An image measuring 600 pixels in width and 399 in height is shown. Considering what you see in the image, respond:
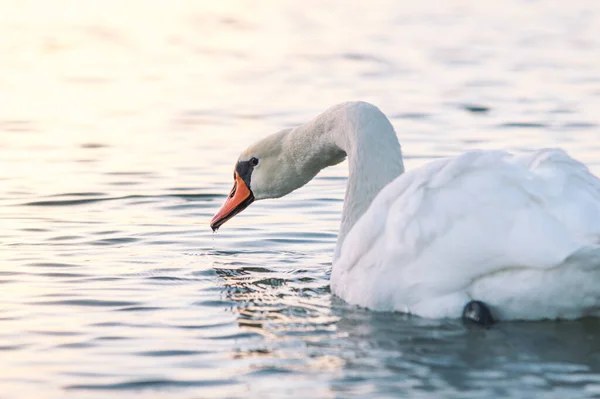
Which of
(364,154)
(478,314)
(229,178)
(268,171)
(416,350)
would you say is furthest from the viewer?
(229,178)

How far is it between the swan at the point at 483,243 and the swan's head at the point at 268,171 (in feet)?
5.63

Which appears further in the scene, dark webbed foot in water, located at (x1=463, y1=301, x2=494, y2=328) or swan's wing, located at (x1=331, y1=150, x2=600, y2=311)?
dark webbed foot in water, located at (x1=463, y1=301, x2=494, y2=328)

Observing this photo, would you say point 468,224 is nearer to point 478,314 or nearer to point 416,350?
point 478,314

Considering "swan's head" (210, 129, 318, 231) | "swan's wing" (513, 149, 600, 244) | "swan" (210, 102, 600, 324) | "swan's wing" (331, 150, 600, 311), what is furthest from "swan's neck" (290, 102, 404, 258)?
"swan's wing" (513, 149, 600, 244)

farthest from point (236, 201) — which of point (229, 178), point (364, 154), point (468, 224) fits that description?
point (468, 224)

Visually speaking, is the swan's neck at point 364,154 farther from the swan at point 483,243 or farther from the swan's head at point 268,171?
the swan at point 483,243

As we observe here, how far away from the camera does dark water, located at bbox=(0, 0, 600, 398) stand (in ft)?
24.8

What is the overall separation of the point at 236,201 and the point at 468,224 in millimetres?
3429

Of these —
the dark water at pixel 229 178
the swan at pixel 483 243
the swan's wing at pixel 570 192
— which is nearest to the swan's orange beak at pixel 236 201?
the dark water at pixel 229 178

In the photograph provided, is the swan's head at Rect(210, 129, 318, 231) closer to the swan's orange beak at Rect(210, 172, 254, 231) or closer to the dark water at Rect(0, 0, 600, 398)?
the swan's orange beak at Rect(210, 172, 254, 231)

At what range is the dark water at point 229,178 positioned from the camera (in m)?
7.55

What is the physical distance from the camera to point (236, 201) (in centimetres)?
1109

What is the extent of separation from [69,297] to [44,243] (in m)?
2.07

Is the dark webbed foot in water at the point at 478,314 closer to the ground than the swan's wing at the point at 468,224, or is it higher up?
closer to the ground
